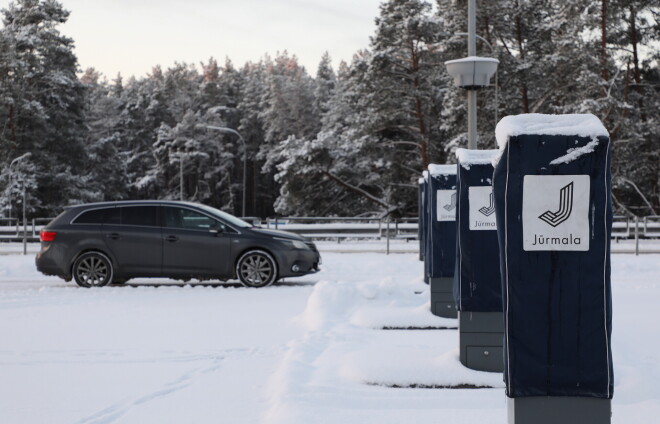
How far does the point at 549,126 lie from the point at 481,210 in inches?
109

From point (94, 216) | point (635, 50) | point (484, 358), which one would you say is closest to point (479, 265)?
point (484, 358)

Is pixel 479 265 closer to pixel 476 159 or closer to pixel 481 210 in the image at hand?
pixel 481 210

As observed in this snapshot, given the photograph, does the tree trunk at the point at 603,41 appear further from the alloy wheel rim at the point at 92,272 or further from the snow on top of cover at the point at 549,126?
the snow on top of cover at the point at 549,126

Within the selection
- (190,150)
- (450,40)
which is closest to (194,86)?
(190,150)

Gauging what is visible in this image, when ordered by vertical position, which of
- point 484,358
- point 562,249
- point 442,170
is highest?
point 442,170

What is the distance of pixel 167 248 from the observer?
45.5 feet

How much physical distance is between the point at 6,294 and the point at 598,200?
11408mm

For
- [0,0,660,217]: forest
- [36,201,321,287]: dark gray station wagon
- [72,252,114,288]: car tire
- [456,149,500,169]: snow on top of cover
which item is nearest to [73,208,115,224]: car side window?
[36,201,321,287]: dark gray station wagon

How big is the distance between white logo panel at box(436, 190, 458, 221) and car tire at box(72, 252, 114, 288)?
6.89 metres

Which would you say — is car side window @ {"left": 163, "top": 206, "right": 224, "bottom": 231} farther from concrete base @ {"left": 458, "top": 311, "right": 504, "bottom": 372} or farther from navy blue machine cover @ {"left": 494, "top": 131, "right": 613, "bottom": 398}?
navy blue machine cover @ {"left": 494, "top": 131, "right": 613, "bottom": 398}

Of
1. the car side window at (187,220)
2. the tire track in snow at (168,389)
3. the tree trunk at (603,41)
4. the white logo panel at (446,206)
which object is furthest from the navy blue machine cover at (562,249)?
the tree trunk at (603,41)

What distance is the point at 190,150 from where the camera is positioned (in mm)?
80438

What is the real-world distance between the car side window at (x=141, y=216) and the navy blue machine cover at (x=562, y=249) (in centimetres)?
1107

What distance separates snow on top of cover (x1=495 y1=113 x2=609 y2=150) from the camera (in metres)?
3.69
